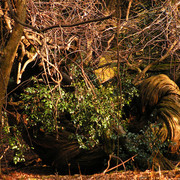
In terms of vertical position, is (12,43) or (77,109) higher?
(12,43)

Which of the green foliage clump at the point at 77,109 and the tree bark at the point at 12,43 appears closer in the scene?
the tree bark at the point at 12,43

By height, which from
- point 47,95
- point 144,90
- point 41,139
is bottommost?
point 41,139

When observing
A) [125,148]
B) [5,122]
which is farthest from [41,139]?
[125,148]

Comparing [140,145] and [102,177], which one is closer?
[102,177]

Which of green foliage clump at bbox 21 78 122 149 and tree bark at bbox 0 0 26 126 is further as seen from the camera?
green foliage clump at bbox 21 78 122 149

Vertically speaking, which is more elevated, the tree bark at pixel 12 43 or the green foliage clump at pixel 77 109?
the tree bark at pixel 12 43

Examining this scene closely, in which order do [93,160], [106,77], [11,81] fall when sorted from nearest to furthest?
[11,81] < [93,160] < [106,77]

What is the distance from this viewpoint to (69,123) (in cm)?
730

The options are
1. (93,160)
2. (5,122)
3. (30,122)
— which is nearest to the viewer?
(5,122)

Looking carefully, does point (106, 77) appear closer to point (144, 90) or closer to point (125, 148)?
point (144, 90)

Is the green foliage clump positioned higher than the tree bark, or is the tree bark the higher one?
the tree bark

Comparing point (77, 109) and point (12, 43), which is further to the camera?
point (77, 109)

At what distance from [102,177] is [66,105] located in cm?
263

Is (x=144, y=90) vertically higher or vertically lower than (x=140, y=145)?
higher
